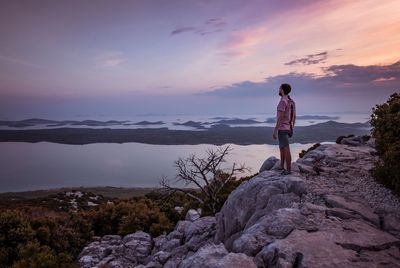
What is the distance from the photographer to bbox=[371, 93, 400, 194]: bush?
893 cm

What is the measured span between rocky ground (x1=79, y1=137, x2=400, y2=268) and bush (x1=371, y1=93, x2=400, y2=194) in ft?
1.55

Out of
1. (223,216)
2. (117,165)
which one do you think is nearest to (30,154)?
(117,165)

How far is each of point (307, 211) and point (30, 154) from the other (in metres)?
216

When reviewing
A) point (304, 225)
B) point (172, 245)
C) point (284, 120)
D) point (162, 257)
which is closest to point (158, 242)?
point (172, 245)

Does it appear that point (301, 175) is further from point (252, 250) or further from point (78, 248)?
point (78, 248)

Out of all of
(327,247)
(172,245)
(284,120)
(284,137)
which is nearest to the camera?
(327,247)

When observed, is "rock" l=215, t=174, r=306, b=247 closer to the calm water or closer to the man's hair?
the man's hair

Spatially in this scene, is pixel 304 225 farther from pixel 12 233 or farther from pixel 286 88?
pixel 12 233

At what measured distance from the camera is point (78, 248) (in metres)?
18.4

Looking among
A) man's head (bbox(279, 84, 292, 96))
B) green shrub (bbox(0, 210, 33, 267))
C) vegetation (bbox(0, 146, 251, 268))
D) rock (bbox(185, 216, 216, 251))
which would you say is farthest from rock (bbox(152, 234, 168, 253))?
man's head (bbox(279, 84, 292, 96))

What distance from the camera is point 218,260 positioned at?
6.02 metres

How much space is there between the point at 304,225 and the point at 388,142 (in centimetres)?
507

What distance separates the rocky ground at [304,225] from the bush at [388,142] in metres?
0.47

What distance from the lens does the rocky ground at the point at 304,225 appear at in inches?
236
